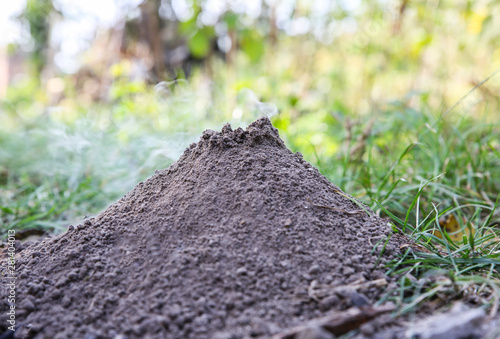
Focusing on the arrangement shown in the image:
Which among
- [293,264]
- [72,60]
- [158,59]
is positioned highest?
[72,60]

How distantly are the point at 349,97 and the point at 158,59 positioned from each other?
2.97 meters

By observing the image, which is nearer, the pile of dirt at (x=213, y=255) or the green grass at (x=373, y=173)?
the pile of dirt at (x=213, y=255)

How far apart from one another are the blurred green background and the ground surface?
363mm

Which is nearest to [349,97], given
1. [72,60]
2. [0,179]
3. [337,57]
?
[337,57]

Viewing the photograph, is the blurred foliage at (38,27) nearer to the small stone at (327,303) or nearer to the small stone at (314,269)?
the small stone at (314,269)

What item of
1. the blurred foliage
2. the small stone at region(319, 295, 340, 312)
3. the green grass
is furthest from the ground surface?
the blurred foliage

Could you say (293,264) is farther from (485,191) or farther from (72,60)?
(72,60)

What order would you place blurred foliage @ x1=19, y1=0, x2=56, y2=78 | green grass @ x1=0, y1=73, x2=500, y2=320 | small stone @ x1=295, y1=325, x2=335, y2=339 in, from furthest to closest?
1. blurred foliage @ x1=19, y1=0, x2=56, y2=78
2. green grass @ x1=0, y1=73, x2=500, y2=320
3. small stone @ x1=295, y1=325, x2=335, y2=339

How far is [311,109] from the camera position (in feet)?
14.2

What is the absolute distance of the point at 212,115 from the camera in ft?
11.2

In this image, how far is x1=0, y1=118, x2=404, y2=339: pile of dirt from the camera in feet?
3.24

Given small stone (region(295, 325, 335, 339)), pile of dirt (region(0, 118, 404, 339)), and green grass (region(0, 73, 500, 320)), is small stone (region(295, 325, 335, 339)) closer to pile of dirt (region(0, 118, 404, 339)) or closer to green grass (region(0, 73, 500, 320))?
pile of dirt (region(0, 118, 404, 339))

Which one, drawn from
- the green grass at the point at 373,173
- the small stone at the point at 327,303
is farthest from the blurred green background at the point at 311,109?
the small stone at the point at 327,303

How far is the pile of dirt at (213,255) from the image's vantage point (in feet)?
3.24
